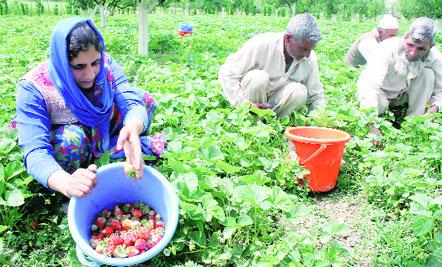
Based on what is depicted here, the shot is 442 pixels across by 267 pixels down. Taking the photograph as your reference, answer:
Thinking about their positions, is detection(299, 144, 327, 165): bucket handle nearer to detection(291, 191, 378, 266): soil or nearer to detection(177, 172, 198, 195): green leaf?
detection(291, 191, 378, 266): soil

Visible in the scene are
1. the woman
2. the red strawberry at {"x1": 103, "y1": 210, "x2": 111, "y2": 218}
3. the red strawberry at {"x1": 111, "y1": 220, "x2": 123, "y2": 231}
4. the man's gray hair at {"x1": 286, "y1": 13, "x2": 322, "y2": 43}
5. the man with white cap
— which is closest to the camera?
the woman

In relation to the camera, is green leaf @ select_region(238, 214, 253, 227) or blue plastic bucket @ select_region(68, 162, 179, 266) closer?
blue plastic bucket @ select_region(68, 162, 179, 266)

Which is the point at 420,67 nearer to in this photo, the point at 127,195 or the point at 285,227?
the point at 285,227

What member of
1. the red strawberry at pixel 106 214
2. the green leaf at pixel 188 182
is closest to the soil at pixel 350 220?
the green leaf at pixel 188 182

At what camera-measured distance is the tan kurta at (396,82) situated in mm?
3588

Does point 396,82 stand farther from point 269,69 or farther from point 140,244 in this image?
point 140,244

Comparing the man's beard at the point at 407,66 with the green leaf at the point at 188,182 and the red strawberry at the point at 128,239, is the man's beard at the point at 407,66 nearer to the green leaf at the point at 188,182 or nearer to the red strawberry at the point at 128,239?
the green leaf at the point at 188,182

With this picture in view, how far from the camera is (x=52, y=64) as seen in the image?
203cm

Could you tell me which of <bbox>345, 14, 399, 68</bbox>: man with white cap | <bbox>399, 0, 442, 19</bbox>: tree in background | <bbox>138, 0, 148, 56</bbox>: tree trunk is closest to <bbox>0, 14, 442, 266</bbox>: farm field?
<bbox>345, 14, 399, 68</bbox>: man with white cap

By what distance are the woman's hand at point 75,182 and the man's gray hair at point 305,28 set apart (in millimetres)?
1864

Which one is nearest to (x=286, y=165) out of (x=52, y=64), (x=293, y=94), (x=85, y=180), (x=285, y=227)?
(x=285, y=227)

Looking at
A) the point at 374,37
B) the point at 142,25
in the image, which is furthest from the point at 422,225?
the point at 142,25

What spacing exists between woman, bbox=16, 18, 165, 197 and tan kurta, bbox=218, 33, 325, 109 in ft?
3.75

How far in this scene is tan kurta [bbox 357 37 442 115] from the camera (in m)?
3.59
